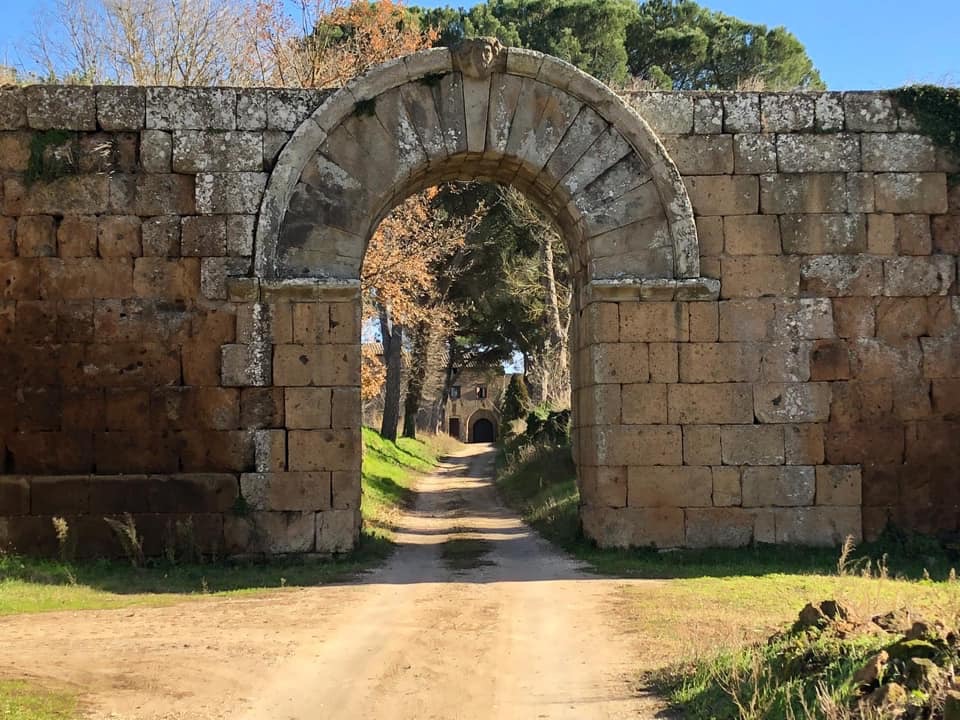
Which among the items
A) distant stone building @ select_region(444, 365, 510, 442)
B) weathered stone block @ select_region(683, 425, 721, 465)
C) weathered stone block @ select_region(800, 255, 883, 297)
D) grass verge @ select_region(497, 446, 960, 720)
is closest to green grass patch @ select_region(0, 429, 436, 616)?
grass verge @ select_region(497, 446, 960, 720)

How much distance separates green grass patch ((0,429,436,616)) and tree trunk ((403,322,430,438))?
52.4 feet

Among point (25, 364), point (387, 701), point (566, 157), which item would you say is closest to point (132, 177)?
point (25, 364)

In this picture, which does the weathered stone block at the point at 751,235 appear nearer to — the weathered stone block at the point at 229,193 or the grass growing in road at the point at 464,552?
the grass growing in road at the point at 464,552

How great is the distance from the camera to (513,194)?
2272cm

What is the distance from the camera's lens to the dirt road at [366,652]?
16.8 ft

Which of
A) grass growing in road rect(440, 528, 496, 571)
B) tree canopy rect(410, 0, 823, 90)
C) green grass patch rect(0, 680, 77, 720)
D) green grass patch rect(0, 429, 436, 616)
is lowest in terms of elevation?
grass growing in road rect(440, 528, 496, 571)

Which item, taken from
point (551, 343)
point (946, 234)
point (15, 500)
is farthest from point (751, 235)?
point (551, 343)

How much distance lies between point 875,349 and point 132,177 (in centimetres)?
808

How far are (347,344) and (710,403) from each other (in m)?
3.88

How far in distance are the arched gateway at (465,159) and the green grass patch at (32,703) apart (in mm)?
4721

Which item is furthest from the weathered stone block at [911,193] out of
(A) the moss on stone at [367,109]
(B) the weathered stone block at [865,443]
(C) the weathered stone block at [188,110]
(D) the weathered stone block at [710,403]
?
(C) the weathered stone block at [188,110]

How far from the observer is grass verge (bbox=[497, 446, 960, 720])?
4.97 m

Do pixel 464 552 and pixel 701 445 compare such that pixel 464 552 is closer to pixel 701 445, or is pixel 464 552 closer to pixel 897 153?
pixel 701 445

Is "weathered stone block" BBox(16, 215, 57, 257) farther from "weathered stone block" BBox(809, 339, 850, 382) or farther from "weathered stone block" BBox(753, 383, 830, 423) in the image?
"weathered stone block" BBox(809, 339, 850, 382)
